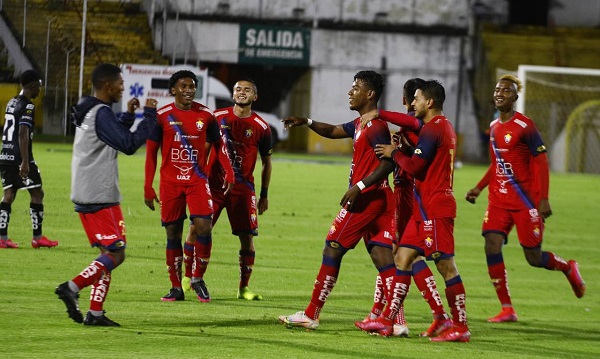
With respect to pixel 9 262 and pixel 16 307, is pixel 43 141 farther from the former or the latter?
pixel 16 307

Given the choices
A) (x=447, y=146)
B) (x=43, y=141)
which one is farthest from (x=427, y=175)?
(x=43, y=141)

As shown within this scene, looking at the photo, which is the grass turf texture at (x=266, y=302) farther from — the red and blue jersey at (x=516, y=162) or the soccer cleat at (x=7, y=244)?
the red and blue jersey at (x=516, y=162)

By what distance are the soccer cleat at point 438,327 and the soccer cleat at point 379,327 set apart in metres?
0.34

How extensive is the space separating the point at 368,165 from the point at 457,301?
138 centimetres

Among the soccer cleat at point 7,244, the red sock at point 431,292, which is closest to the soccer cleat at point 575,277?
the red sock at point 431,292

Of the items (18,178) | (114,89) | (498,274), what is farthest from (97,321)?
(18,178)

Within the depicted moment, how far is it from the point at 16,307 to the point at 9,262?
11.5 ft

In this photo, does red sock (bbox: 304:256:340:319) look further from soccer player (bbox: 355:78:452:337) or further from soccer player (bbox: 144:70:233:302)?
soccer player (bbox: 144:70:233:302)

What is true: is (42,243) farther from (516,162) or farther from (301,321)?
(516,162)

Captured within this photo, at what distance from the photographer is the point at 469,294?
13336 millimetres

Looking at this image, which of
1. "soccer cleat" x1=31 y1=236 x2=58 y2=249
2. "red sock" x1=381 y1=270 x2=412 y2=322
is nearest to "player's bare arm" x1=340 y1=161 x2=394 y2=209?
"red sock" x1=381 y1=270 x2=412 y2=322

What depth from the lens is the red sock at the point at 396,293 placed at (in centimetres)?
981

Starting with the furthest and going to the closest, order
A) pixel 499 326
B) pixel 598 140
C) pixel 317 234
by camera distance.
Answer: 1. pixel 598 140
2. pixel 317 234
3. pixel 499 326

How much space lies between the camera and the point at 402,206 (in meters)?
10.5
